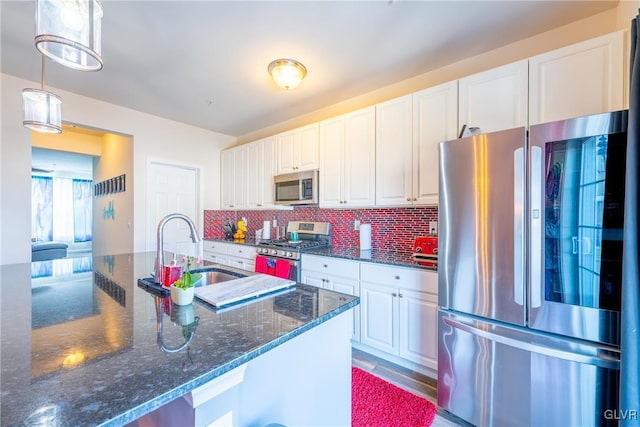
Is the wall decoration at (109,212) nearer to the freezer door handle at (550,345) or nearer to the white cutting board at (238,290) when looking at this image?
the white cutting board at (238,290)

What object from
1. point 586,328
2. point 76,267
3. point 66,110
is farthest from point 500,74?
point 66,110

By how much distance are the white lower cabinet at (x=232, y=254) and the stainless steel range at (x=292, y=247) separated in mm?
222

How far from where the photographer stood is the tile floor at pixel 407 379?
68.9 inches

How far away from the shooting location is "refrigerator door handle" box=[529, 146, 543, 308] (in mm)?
1438

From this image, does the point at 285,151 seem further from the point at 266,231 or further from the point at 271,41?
the point at 271,41

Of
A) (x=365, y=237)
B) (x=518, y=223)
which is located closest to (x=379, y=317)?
(x=365, y=237)

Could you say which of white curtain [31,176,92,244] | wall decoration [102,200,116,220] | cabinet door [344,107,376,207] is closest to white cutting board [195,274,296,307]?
cabinet door [344,107,376,207]

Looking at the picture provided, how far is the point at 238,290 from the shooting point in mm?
1225

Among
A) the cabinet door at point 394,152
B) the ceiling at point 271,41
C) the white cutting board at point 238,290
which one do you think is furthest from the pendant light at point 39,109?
the cabinet door at point 394,152

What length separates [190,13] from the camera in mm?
1880

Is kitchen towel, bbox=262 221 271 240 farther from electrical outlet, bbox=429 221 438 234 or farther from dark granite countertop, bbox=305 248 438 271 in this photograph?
electrical outlet, bbox=429 221 438 234

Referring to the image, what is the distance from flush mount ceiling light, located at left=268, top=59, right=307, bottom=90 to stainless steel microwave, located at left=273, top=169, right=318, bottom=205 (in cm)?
105

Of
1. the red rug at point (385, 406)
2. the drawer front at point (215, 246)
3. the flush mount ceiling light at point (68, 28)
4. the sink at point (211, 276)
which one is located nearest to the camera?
the flush mount ceiling light at point (68, 28)

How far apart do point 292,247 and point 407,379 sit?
5.36 feet
